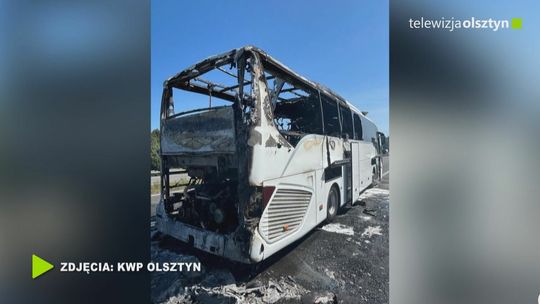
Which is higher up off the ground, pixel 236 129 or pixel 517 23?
pixel 517 23

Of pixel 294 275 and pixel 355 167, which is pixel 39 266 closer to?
pixel 294 275

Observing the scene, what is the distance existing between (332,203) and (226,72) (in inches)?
55.6

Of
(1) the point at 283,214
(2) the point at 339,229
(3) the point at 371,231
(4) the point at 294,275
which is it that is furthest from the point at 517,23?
(4) the point at 294,275

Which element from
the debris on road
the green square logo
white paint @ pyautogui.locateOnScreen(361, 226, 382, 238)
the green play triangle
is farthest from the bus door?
the green play triangle

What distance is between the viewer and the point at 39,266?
132 centimetres

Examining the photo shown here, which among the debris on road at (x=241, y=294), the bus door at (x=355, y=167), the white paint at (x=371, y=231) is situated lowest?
the debris on road at (x=241, y=294)

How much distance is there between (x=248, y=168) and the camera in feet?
3.84

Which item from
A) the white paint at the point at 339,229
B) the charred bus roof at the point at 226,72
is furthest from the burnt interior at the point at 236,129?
the white paint at the point at 339,229

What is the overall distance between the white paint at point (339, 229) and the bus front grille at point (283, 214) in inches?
12.5

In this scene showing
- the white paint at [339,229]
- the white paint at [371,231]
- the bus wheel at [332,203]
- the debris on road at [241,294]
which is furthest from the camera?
the bus wheel at [332,203]

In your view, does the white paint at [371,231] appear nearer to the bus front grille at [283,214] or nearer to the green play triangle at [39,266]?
the bus front grille at [283,214]

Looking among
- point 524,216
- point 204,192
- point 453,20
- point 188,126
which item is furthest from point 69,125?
point 524,216

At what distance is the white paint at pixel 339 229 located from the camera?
1.58 metres

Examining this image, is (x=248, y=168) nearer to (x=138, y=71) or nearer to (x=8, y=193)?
(x=138, y=71)
